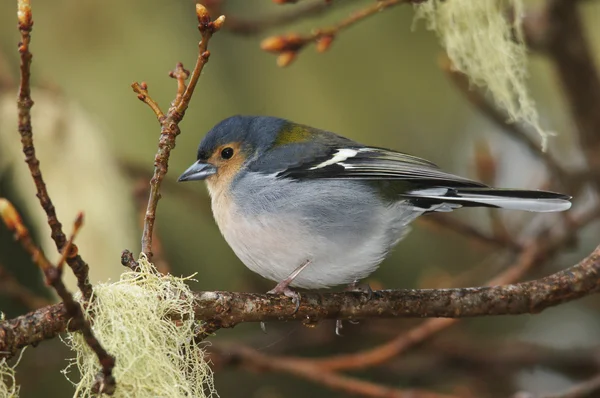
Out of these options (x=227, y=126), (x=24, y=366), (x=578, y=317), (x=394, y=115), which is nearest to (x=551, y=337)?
(x=578, y=317)

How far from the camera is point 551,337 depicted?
5441 millimetres

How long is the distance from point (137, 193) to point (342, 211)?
3.85ft

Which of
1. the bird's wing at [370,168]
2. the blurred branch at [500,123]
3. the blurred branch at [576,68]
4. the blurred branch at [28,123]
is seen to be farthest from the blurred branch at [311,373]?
the blurred branch at [28,123]

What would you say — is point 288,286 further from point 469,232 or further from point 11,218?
point 11,218

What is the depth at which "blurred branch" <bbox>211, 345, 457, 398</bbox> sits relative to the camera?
10.9 feet

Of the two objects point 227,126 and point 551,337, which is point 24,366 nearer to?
point 227,126

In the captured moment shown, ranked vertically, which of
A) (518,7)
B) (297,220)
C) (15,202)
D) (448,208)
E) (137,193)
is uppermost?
(15,202)

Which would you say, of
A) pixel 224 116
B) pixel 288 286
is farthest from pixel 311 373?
pixel 224 116

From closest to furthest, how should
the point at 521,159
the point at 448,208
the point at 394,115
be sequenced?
the point at 448,208 → the point at 394,115 → the point at 521,159

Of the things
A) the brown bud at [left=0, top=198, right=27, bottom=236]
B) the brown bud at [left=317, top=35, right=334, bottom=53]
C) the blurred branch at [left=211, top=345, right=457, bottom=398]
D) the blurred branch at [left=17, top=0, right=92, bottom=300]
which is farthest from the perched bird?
the brown bud at [left=0, top=198, right=27, bottom=236]

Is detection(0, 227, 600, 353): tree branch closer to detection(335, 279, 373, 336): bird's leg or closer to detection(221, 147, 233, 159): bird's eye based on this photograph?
detection(335, 279, 373, 336): bird's leg

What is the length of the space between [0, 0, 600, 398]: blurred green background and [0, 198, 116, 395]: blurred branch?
1820mm

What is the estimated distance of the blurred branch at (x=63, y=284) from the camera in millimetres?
1651

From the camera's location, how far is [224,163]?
11.9ft
